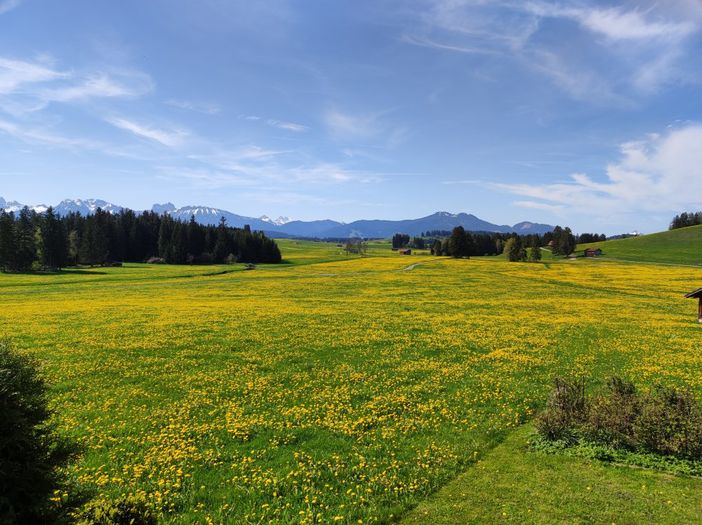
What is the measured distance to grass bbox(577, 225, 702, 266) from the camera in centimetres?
13012

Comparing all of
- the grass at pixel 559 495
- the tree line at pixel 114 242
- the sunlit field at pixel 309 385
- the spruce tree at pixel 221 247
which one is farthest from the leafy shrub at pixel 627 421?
the spruce tree at pixel 221 247

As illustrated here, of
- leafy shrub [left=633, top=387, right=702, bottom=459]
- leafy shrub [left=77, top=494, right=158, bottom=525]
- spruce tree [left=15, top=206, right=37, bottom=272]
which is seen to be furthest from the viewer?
spruce tree [left=15, top=206, right=37, bottom=272]

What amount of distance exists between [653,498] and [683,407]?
4.14 m

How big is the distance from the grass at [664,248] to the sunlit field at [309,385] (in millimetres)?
106063

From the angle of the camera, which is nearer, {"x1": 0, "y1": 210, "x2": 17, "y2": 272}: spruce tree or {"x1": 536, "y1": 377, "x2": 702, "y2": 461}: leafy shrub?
{"x1": 536, "y1": 377, "x2": 702, "y2": 461}: leafy shrub

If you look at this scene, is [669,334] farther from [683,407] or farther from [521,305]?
[683,407]

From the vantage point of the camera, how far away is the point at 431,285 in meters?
69.2

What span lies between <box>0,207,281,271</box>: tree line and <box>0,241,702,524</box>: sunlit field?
239 ft

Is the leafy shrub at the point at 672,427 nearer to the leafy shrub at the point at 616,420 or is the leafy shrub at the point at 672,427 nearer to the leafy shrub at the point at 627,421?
the leafy shrub at the point at 627,421

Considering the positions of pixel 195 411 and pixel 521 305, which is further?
A: pixel 521 305

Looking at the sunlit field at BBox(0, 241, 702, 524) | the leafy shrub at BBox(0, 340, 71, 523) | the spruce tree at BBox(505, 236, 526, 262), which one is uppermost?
the spruce tree at BBox(505, 236, 526, 262)

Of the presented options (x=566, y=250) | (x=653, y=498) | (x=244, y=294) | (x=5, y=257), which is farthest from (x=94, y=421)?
(x=566, y=250)

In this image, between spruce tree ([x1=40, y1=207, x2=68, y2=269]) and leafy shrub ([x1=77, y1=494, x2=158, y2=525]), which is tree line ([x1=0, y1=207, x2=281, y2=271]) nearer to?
spruce tree ([x1=40, y1=207, x2=68, y2=269])

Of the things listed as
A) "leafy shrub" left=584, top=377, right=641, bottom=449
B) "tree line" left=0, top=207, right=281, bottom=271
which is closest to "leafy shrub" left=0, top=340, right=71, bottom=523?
"leafy shrub" left=584, top=377, right=641, bottom=449
